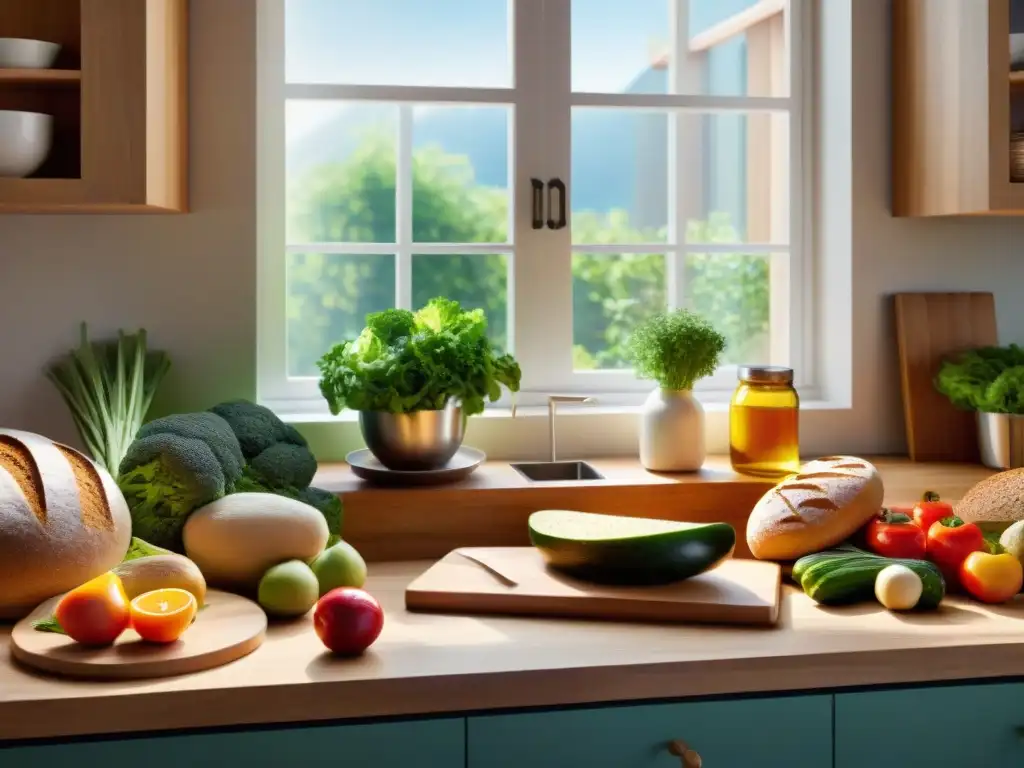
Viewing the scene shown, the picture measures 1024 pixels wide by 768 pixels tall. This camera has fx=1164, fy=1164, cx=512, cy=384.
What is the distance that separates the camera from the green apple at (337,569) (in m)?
1.77

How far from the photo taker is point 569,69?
102 inches

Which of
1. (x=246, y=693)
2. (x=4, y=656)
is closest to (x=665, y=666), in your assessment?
(x=246, y=693)

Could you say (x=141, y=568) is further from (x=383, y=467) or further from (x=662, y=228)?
(x=662, y=228)

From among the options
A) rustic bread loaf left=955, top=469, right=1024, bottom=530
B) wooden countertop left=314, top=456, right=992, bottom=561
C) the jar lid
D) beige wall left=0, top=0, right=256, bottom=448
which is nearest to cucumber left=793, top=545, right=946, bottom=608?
rustic bread loaf left=955, top=469, right=1024, bottom=530

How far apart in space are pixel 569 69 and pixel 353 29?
0.48 m

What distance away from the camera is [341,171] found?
8.31ft

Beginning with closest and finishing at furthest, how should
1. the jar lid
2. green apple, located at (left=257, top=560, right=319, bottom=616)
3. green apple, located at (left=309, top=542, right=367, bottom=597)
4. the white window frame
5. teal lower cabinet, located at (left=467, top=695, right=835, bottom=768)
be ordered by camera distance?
teal lower cabinet, located at (left=467, top=695, right=835, bottom=768), green apple, located at (left=257, top=560, right=319, bottom=616), green apple, located at (left=309, top=542, right=367, bottom=597), the jar lid, the white window frame

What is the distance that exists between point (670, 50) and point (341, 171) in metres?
0.80

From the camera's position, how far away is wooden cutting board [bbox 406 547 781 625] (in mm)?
1674

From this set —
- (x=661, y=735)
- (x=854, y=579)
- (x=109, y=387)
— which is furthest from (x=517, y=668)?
(x=109, y=387)

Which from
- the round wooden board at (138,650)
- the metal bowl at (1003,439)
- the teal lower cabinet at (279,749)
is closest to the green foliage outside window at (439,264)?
the metal bowl at (1003,439)

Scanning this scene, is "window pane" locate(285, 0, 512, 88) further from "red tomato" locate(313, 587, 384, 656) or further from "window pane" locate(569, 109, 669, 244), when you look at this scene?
"red tomato" locate(313, 587, 384, 656)

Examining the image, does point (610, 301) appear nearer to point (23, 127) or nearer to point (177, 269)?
point (177, 269)

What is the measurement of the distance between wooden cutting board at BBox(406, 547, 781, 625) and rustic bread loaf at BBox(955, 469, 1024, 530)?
17.0 inches
